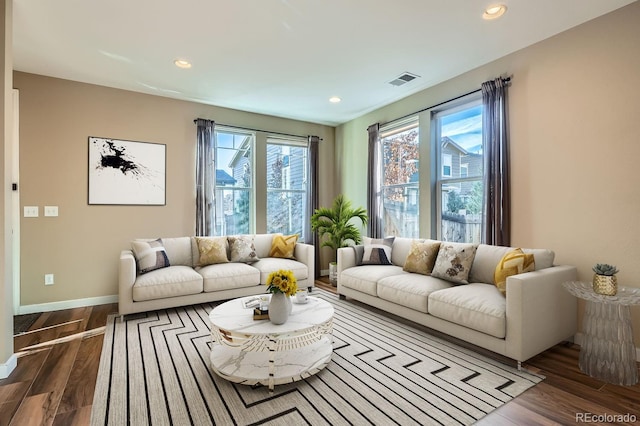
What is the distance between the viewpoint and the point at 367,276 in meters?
3.74

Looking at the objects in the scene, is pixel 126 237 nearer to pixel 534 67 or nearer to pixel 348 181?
pixel 348 181

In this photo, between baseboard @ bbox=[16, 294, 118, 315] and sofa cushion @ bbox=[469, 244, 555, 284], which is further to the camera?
baseboard @ bbox=[16, 294, 118, 315]

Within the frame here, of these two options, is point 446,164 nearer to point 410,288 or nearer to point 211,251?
point 410,288

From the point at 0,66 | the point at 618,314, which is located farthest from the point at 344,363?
the point at 0,66

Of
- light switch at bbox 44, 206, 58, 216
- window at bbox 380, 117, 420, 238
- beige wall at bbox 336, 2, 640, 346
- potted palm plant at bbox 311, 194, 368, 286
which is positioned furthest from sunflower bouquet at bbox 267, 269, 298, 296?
light switch at bbox 44, 206, 58, 216

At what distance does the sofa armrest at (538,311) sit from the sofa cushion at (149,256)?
373 centimetres

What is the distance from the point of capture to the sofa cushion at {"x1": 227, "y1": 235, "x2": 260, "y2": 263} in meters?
4.38

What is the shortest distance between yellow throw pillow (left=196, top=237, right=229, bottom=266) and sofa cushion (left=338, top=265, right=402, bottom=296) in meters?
1.64

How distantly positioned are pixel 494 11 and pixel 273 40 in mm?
1980

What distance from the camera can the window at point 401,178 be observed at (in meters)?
4.60

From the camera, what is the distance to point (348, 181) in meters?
5.84

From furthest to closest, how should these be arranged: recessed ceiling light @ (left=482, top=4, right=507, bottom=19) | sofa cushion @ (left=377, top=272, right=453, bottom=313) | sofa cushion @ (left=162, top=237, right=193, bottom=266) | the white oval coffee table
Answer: sofa cushion @ (left=162, top=237, right=193, bottom=266)
sofa cushion @ (left=377, top=272, right=453, bottom=313)
recessed ceiling light @ (left=482, top=4, right=507, bottom=19)
the white oval coffee table

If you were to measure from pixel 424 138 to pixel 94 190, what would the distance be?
14.8 ft

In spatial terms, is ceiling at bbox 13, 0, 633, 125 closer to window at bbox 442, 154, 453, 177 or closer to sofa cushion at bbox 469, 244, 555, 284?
window at bbox 442, 154, 453, 177
